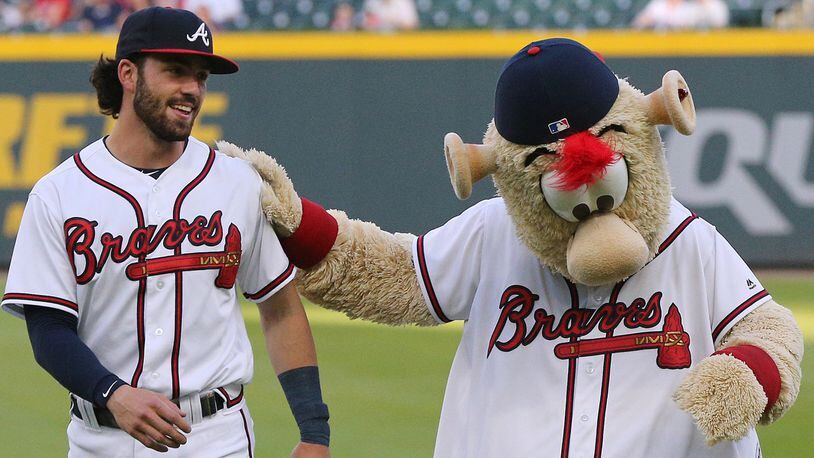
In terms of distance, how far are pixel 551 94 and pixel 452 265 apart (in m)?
0.55

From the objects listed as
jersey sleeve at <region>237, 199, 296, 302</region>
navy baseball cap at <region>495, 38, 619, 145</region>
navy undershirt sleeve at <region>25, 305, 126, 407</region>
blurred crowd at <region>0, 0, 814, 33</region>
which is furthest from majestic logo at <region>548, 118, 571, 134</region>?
blurred crowd at <region>0, 0, 814, 33</region>

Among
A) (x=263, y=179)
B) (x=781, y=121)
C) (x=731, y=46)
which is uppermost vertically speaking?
(x=731, y=46)

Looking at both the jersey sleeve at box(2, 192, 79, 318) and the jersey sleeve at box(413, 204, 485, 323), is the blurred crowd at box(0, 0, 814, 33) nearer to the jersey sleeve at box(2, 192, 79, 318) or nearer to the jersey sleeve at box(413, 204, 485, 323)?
the jersey sleeve at box(413, 204, 485, 323)

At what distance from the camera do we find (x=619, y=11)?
12.7 metres

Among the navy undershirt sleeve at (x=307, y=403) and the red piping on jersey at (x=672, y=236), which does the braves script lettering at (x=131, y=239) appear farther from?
the red piping on jersey at (x=672, y=236)

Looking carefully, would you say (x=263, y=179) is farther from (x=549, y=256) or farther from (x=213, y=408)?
(x=549, y=256)

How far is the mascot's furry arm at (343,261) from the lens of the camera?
336 centimetres

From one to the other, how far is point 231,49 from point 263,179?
8829 mm

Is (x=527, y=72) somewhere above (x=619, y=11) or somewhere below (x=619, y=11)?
below

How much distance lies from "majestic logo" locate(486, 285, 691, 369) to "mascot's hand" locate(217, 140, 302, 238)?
64 cm

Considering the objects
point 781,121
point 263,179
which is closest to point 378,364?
point 263,179

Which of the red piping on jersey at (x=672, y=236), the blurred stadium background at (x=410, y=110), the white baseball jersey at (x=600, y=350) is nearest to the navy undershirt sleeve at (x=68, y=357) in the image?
the white baseball jersey at (x=600, y=350)

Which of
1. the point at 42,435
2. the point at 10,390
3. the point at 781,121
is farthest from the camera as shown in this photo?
the point at 781,121

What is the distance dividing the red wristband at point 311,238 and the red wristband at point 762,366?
3.52 ft
